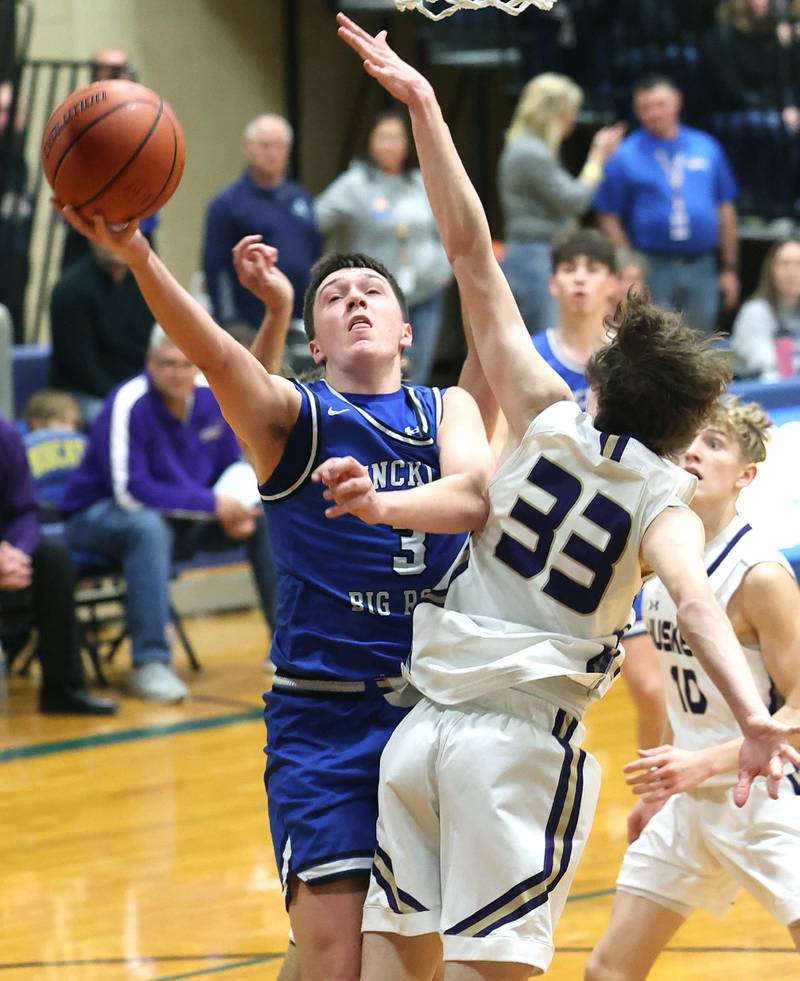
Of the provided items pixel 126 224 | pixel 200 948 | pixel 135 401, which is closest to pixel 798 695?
pixel 126 224

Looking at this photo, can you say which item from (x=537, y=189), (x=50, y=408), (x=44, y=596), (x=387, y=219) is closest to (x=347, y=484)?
(x=44, y=596)

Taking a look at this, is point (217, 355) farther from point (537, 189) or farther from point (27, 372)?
point (537, 189)

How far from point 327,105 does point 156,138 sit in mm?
10424

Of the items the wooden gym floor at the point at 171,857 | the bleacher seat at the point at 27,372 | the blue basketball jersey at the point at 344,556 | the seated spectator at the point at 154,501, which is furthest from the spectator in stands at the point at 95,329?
the blue basketball jersey at the point at 344,556

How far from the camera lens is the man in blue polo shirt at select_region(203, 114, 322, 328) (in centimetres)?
942

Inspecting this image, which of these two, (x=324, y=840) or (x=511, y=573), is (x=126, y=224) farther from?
(x=324, y=840)

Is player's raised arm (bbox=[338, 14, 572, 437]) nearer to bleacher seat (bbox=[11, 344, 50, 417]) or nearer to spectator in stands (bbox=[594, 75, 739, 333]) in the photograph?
bleacher seat (bbox=[11, 344, 50, 417])

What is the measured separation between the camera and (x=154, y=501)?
7711 millimetres

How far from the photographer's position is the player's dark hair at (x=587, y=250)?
5.91 meters

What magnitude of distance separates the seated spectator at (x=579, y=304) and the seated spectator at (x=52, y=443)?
9.72 feet

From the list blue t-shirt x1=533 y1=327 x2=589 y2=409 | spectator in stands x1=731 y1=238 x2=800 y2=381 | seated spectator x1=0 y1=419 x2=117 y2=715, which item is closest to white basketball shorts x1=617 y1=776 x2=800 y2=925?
blue t-shirt x1=533 y1=327 x2=589 y2=409

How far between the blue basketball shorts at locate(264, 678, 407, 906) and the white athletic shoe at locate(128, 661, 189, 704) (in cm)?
435

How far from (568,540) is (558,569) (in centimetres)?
A: 5

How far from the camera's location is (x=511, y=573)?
117 inches
